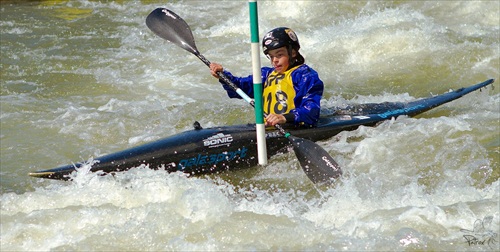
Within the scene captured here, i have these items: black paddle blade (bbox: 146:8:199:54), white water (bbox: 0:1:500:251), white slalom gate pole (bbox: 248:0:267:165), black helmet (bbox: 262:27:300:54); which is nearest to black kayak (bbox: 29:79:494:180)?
white water (bbox: 0:1:500:251)

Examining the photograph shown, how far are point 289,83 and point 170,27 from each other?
4.49 ft

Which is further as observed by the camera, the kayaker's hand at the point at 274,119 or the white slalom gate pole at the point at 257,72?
the kayaker's hand at the point at 274,119

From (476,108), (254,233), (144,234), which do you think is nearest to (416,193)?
(254,233)

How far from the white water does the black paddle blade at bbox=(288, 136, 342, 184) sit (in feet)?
0.34

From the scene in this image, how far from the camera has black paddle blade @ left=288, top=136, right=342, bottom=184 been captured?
4.64m

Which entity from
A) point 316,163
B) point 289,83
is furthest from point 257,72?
point 289,83

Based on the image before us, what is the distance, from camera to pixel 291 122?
5.37 meters

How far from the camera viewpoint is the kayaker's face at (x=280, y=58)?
5.44 metres

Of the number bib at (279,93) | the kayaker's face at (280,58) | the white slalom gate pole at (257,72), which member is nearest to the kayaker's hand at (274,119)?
the number bib at (279,93)

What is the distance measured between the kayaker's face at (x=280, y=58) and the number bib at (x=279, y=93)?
39 millimetres

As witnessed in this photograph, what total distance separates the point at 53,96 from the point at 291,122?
3210mm

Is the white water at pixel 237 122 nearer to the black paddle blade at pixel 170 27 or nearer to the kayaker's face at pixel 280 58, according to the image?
the kayaker's face at pixel 280 58

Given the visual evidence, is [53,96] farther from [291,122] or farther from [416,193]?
[416,193]

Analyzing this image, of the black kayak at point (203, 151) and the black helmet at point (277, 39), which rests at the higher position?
the black helmet at point (277, 39)
